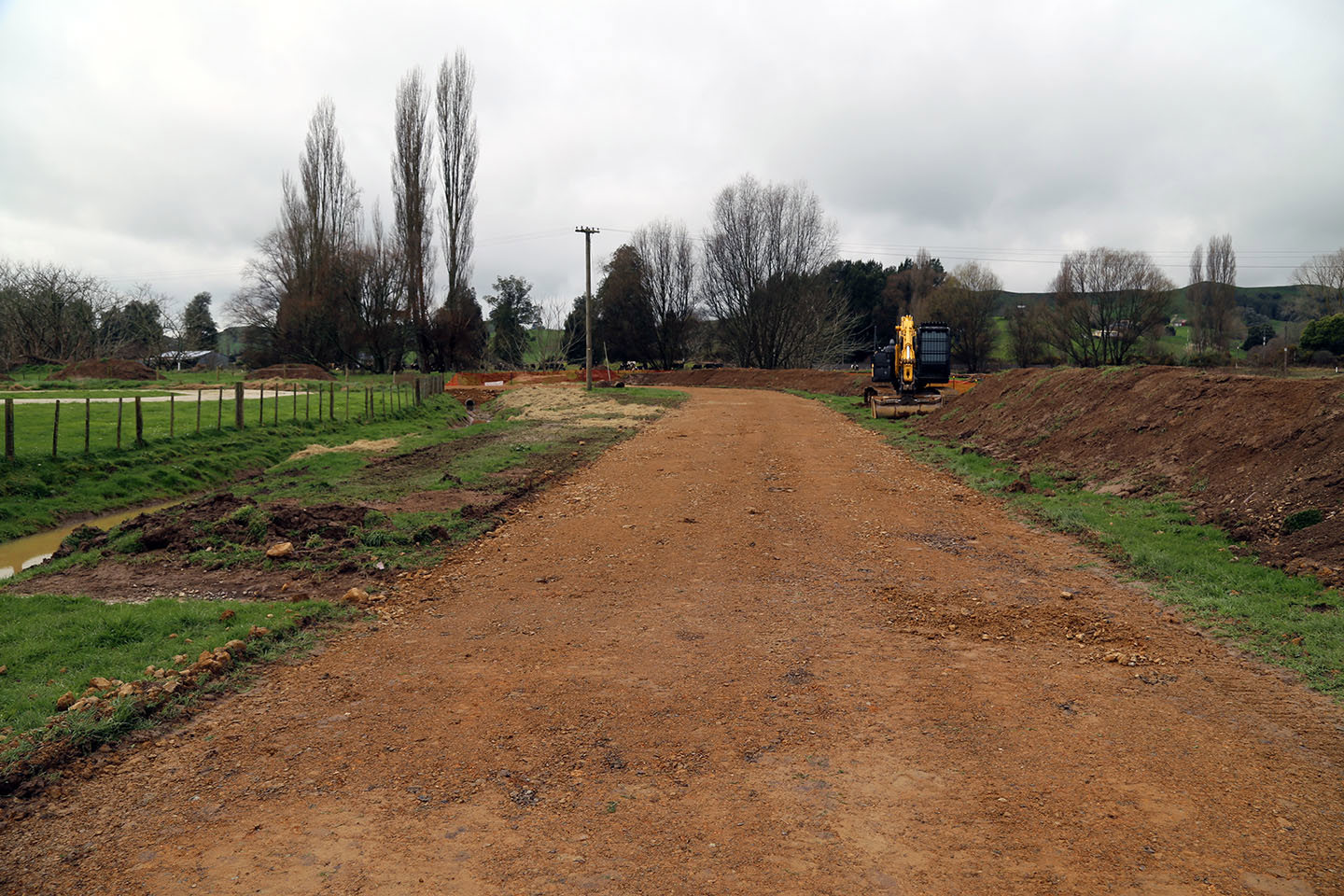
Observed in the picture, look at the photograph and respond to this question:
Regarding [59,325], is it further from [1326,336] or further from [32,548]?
[1326,336]

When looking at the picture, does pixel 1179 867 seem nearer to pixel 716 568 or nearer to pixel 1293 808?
pixel 1293 808

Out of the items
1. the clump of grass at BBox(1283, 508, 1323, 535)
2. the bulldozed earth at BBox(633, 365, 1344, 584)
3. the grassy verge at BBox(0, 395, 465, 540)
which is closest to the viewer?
the clump of grass at BBox(1283, 508, 1323, 535)

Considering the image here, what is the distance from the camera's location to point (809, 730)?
16.1 ft

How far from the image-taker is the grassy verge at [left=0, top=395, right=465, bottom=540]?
1382cm

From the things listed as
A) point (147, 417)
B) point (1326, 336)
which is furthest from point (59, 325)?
point (1326, 336)

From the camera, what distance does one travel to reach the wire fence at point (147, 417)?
16.2 metres

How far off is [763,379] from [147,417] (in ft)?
125

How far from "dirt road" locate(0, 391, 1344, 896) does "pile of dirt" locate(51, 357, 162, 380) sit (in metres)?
43.4

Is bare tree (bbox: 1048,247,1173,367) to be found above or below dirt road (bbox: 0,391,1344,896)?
above

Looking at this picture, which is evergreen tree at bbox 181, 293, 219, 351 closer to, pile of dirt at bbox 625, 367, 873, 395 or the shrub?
pile of dirt at bbox 625, 367, 873, 395

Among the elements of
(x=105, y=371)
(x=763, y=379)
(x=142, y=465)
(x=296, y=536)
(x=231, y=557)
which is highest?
(x=763, y=379)

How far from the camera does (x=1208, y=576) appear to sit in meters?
7.88

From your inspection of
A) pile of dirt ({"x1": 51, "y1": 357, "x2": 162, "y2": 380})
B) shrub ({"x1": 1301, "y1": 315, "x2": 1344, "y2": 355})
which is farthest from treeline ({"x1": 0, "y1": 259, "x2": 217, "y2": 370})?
shrub ({"x1": 1301, "y1": 315, "x2": 1344, "y2": 355})

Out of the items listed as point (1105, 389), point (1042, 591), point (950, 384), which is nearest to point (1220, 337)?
point (950, 384)
